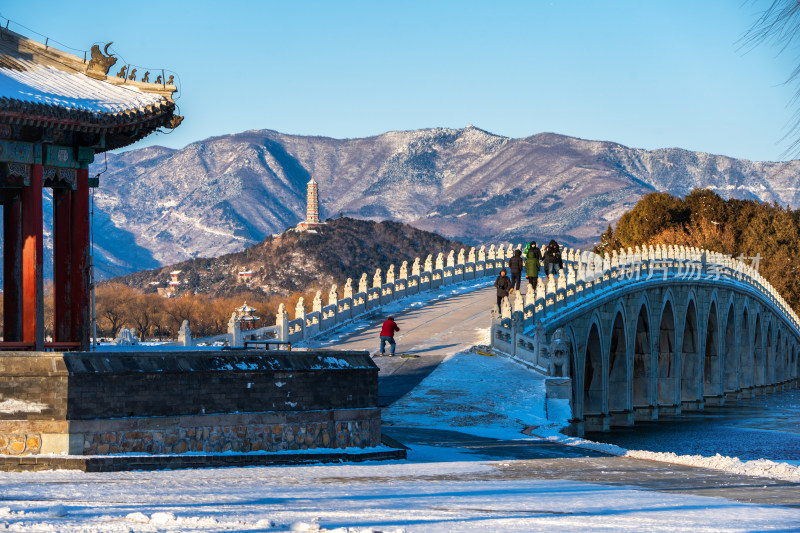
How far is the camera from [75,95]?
77.5 ft

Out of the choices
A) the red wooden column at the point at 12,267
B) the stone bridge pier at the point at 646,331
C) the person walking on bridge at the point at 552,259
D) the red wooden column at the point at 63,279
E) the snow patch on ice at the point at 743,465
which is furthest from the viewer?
the person walking on bridge at the point at 552,259

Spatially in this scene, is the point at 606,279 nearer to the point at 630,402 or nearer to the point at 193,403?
the point at 630,402

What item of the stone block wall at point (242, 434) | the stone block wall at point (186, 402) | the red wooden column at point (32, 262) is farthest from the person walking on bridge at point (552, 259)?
the red wooden column at point (32, 262)

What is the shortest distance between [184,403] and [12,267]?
6.94 m

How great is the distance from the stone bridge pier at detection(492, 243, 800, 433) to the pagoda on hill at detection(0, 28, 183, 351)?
17480mm

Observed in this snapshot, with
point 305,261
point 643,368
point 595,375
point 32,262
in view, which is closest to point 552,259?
point 595,375

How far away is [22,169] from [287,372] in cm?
765

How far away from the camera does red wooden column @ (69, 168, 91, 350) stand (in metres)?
23.7

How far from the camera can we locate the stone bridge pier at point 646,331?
1836 inches

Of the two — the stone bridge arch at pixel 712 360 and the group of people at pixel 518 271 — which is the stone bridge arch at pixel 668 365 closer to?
the stone bridge arch at pixel 712 360

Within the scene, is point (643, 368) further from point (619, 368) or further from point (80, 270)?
point (80, 270)

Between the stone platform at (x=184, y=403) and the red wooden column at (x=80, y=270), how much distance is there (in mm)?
5564

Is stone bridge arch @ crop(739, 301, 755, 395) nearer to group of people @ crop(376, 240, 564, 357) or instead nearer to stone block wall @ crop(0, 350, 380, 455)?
group of people @ crop(376, 240, 564, 357)

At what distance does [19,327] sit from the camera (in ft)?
78.0
